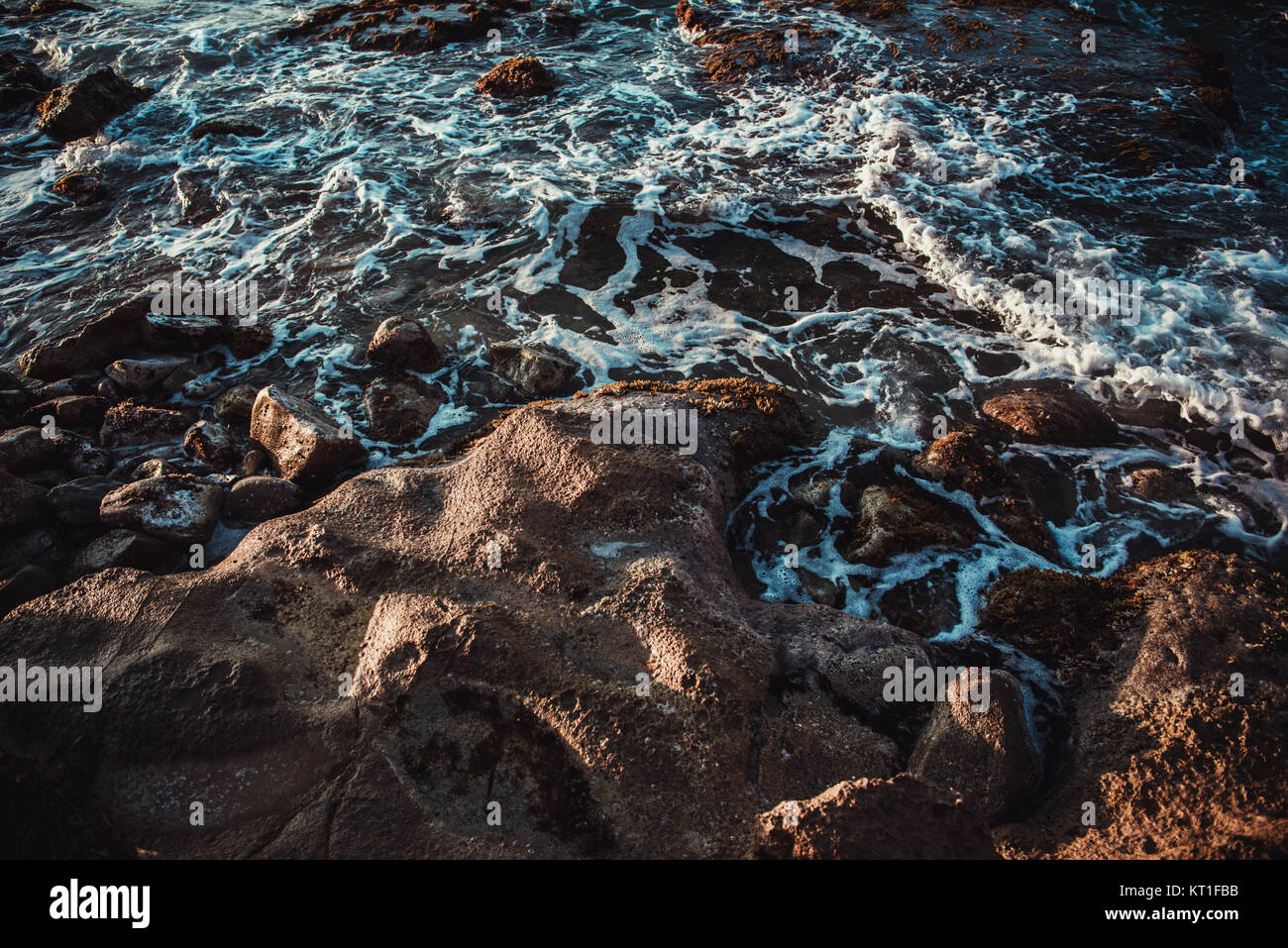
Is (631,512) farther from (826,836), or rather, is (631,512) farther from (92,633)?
(92,633)

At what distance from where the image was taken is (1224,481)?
5941mm

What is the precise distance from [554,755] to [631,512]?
1.72 m

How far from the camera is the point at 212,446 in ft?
20.6

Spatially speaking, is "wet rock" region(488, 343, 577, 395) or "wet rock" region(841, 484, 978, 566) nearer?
"wet rock" region(841, 484, 978, 566)

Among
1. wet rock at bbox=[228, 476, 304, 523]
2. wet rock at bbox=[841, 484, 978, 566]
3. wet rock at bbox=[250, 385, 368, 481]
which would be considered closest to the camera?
wet rock at bbox=[841, 484, 978, 566]

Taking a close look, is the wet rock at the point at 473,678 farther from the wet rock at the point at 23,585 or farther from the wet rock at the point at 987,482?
the wet rock at the point at 987,482

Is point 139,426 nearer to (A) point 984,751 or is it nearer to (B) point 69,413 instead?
(B) point 69,413

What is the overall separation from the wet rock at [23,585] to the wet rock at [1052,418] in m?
7.38

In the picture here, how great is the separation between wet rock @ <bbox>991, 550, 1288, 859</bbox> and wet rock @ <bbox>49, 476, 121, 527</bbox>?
6384 mm

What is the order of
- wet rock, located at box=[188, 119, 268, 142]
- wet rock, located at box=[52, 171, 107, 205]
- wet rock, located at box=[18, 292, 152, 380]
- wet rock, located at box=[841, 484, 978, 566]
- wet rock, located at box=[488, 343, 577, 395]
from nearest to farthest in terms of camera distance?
wet rock, located at box=[841, 484, 978, 566], wet rock, located at box=[488, 343, 577, 395], wet rock, located at box=[18, 292, 152, 380], wet rock, located at box=[52, 171, 107, 205], wet rock, located at box=[188, 119, 268, 142]

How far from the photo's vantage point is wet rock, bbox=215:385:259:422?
21.9 ft

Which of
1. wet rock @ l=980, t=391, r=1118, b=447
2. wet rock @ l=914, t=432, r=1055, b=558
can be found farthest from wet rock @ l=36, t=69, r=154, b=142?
wet rock @ l=980, t=391, r=1118, b=447

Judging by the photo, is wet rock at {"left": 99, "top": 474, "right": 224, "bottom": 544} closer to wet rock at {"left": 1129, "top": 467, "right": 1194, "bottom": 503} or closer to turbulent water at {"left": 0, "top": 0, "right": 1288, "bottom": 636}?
A: turbulent water at {"left": 0, "top": 0, "right": 1288, "bottom": 636}
